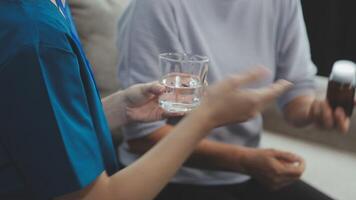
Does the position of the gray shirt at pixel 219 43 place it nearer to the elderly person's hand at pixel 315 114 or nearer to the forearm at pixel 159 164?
the elderly person's hand at pixel 315 114

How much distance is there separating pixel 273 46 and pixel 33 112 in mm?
780

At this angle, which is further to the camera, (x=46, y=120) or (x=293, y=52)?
(x=293, y=52)

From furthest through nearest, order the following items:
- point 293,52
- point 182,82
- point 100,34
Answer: point 100,34 < point 293,52 < point 182,82

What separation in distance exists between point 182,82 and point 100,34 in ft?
1.87

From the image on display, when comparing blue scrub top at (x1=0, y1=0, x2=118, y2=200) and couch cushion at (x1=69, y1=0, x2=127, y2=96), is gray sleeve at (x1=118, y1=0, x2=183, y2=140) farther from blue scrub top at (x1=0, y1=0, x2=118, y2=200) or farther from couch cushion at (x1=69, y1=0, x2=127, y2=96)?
blue scrub top at (x1=0, y1=0, x2=118, y2=200)

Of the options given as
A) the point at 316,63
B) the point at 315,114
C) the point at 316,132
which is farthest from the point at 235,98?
the point at 316,63

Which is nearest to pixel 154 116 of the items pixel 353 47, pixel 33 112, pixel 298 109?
pixel 33 112

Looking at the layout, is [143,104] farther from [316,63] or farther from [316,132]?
[316,63]

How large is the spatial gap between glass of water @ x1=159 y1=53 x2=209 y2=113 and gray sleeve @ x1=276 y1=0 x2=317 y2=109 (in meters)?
0.45

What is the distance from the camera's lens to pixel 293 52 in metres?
1.27

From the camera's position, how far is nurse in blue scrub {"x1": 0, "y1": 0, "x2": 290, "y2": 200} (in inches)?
23.9

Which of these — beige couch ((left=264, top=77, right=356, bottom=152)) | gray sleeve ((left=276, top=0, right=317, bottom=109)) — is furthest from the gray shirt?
beige couch ((left=264, top=77, right=356, bottom=152))

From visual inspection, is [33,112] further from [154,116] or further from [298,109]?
[298,109]

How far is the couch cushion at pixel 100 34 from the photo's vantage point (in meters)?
1.35
